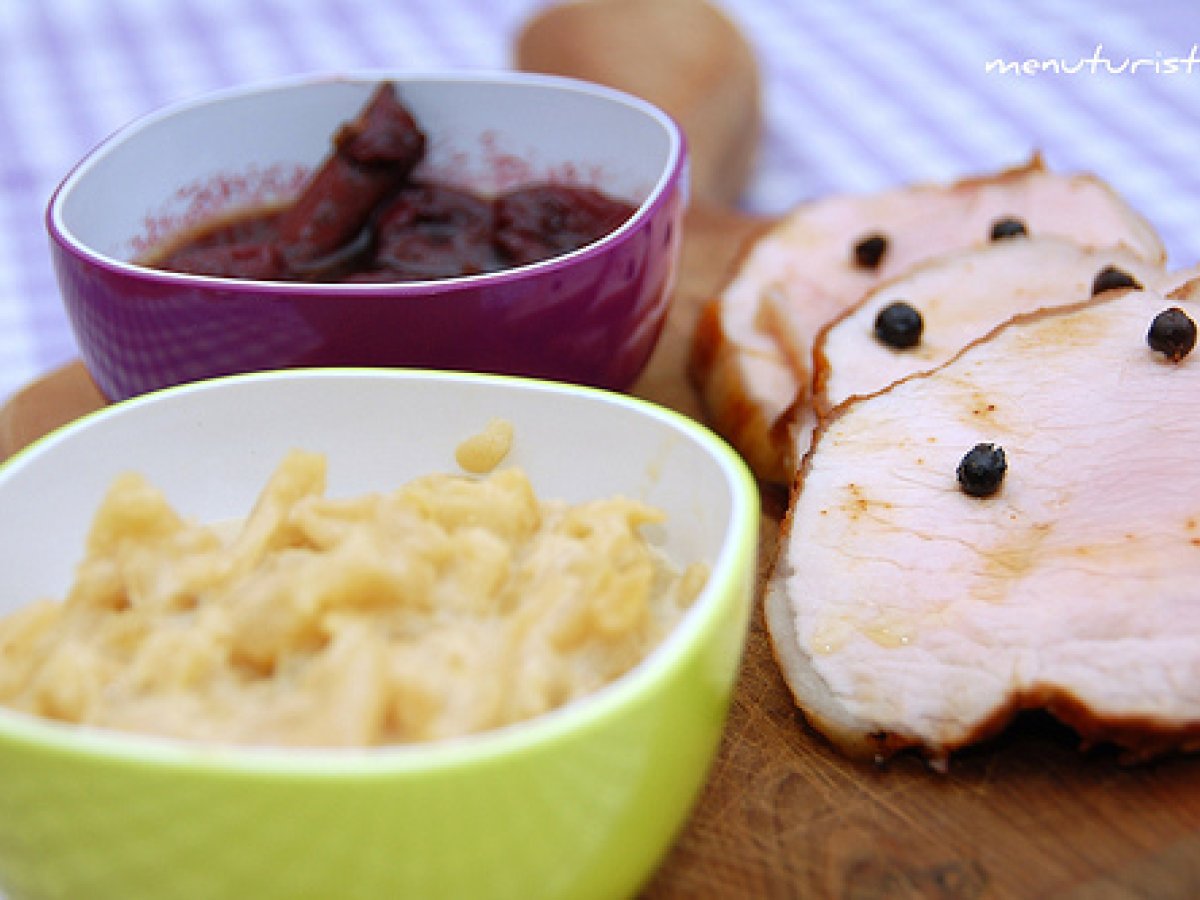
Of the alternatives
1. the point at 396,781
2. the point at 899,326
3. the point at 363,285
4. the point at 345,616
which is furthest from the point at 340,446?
the point at 899,326

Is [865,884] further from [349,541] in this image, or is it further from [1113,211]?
[1113,211]

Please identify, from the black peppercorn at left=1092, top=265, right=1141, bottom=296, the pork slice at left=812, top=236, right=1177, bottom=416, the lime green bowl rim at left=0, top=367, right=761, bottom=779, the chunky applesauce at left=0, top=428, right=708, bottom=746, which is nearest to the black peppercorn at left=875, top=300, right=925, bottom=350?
the pork slice at left=812, top=236, right=1177, bottom=416

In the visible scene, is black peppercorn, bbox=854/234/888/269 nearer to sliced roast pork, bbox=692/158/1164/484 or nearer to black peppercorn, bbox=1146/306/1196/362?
sliced roast pork, bbox=692/158/1164/484

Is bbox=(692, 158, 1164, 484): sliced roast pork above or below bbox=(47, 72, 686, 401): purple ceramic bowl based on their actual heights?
below

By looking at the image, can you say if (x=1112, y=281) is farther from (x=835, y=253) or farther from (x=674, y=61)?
(x=674, y=61)

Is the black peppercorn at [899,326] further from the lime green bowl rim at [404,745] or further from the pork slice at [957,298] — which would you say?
the lime green bowl rim at [404,745]
